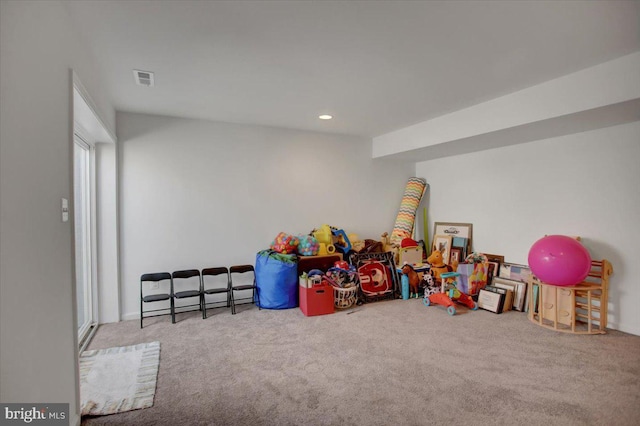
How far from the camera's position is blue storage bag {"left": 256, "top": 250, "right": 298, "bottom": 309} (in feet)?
13.9

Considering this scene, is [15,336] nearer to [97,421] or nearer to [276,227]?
[97,421]

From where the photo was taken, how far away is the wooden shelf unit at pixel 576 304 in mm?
3426

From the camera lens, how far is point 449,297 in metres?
4.25

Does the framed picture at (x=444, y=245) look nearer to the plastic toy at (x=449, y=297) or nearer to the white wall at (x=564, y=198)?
the white wall at (x=564, y=198)

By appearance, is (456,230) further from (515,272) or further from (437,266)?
(515,272)

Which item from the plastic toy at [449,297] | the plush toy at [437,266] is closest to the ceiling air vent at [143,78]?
the plastic toy at [449,297]

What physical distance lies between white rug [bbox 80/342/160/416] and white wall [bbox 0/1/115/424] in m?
0.33

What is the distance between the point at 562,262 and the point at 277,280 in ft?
10.2

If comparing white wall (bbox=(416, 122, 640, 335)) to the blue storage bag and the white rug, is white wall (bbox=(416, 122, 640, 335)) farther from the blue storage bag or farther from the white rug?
the white rug

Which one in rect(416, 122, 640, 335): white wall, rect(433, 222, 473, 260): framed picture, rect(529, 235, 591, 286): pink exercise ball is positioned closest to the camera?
rect(529, 235, 591, 286): pink exercise ball

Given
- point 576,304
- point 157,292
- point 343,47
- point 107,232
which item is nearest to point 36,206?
point 343,47

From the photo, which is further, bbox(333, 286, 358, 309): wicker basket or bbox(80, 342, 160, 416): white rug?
bbox(333, 286, 358, 309): wicker basket

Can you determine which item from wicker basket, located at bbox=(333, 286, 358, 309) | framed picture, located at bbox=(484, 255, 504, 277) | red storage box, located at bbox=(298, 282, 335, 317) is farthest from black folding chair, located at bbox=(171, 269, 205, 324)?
framed picture, located at bbox=(484, 255, 504, 277)

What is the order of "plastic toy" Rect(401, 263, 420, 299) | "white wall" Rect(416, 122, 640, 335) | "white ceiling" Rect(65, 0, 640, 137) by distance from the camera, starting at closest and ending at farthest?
"white ceiling" Rect(65, 0, 640, 137), "white wall" Rect(416, 122, 640, 335), "plastic toy" Rect(401, 263, 420, 299)
